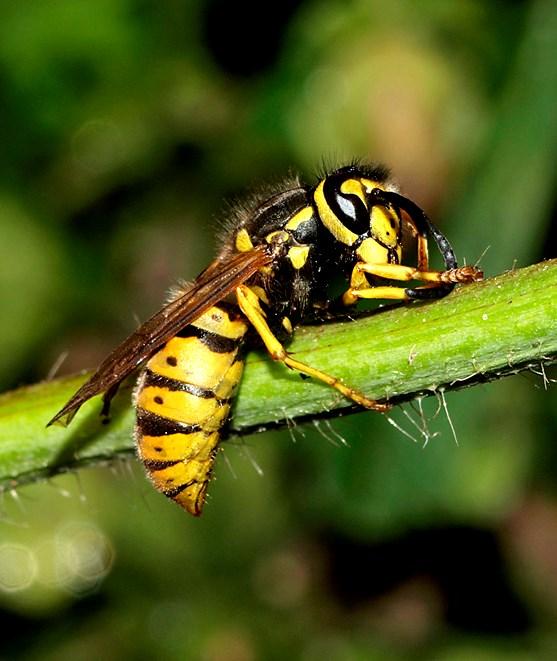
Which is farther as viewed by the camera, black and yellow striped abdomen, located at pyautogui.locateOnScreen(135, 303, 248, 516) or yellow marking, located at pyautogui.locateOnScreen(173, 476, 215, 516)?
yellow marking, located at pyautogui.locateOnScreen(173, 476, 215, 516)

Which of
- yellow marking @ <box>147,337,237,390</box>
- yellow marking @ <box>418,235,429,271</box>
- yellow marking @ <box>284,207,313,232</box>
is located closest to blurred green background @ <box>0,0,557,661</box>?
yellow marking @ <box>284,207,313,232</box>

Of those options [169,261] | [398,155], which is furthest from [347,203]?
[169,261]

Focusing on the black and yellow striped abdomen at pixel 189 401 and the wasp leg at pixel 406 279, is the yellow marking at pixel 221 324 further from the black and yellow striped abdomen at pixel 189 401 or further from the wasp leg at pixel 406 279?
the wasp leg at pixel 406 279

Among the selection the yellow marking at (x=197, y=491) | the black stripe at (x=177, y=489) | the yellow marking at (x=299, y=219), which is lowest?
the yellow marking at (x=197, y=491)

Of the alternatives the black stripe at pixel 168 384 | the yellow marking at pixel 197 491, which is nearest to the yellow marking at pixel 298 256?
the black stripe at pixel 168 384

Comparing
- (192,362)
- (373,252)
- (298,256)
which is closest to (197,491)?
(192,362)

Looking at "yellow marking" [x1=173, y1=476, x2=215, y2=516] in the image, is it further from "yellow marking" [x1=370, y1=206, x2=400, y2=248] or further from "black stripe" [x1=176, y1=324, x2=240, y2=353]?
"yellow marking" [x1=370, y1=206, x2=400, y2=248]

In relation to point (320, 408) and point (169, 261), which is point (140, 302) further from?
point (320, 408)

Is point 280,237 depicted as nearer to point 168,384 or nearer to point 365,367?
point 168,384
